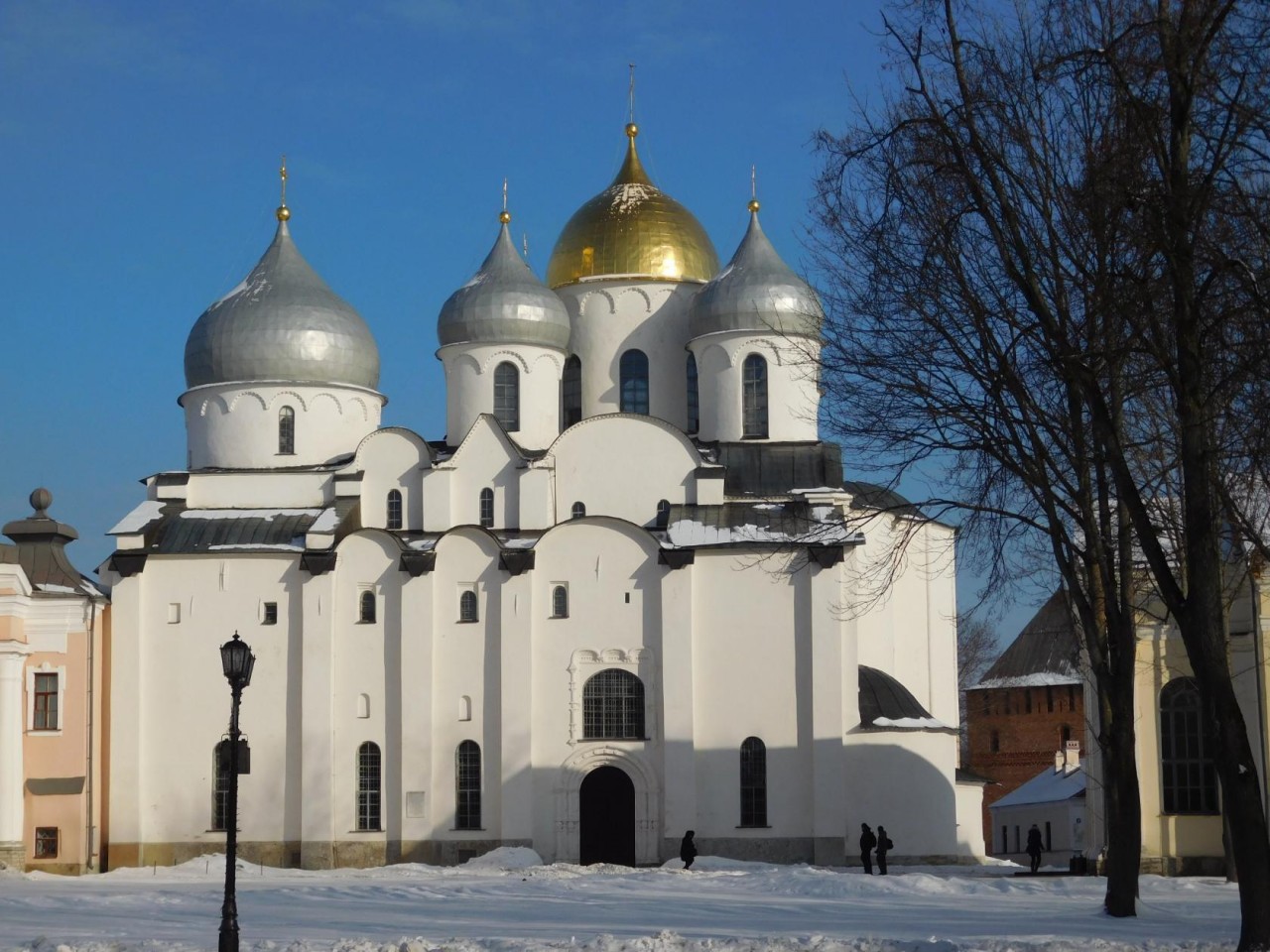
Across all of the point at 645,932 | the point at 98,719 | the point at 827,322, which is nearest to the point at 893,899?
the point at 645,932

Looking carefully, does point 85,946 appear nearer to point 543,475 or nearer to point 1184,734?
point 1184,734

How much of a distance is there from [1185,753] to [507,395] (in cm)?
Answer: 1681

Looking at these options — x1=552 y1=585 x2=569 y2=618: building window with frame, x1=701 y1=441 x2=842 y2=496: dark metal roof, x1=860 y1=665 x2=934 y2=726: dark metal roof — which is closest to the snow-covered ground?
x1=552 y1=585 x2=569 y2=618: building window with frame

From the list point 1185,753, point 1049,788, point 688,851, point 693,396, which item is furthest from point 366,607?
point 1049,788

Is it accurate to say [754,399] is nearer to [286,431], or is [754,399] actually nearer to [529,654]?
[529,654]

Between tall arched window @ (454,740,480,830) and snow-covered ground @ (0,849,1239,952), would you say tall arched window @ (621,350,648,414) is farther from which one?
snow-covered ground @ (0,849,1239,952)

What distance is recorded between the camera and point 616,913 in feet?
76.2

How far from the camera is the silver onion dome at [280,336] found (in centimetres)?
4275

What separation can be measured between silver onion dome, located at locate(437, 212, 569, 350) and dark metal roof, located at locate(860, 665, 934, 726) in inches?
398

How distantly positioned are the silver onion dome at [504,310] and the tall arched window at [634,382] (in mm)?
1566

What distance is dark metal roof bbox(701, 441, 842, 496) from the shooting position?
41406 millimetres

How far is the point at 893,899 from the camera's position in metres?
25.5

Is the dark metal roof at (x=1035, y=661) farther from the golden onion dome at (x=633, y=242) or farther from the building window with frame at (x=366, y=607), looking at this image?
the building window with frame at (x=366, y=607)

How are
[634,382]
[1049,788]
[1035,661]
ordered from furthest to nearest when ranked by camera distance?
[1035,661], [1049,788], [634,382]
